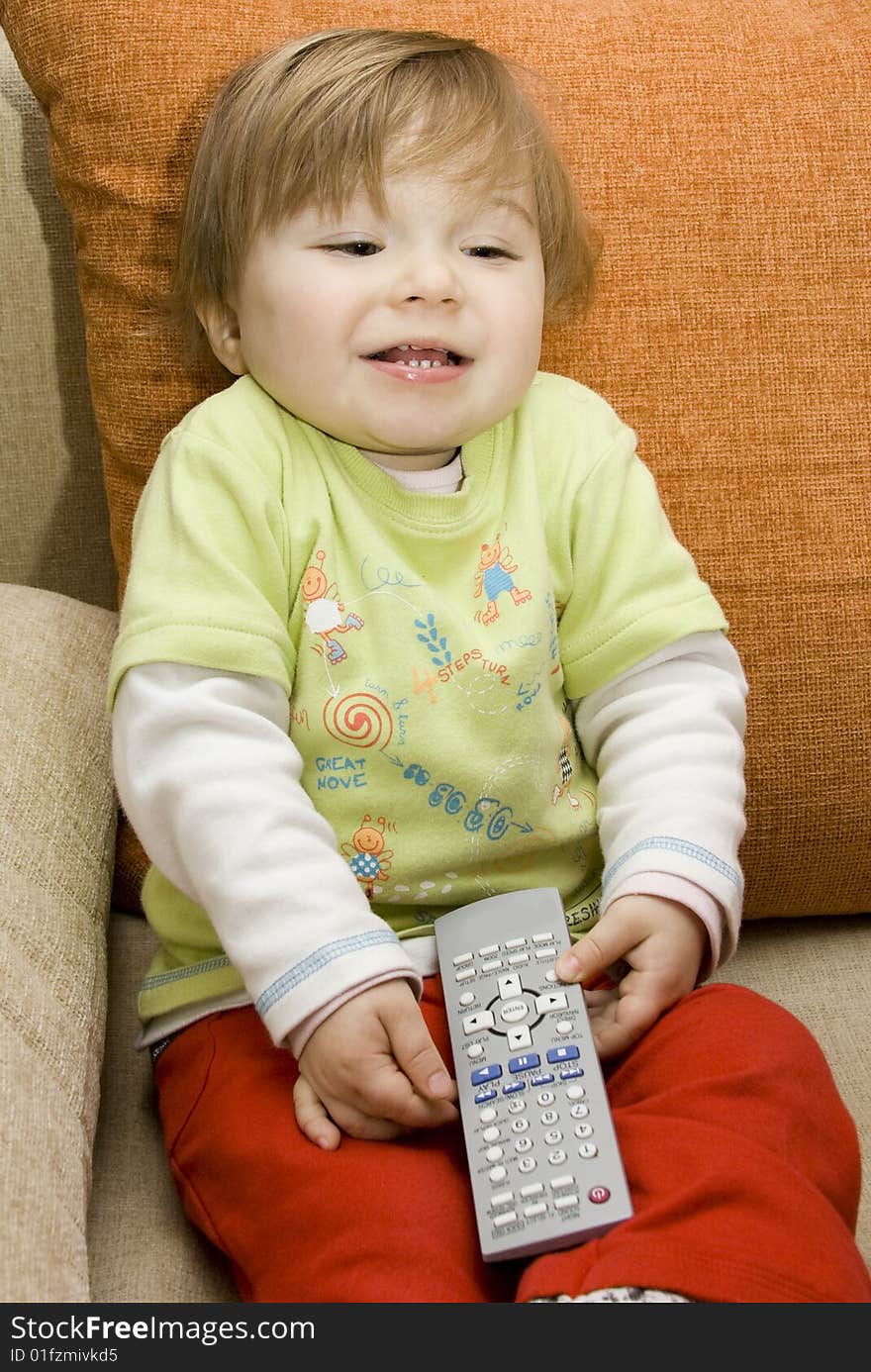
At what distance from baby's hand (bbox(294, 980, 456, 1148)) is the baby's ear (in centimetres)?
42

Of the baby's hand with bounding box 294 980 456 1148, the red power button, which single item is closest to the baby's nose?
the baby's hand with bounding box 294 980 456 1148

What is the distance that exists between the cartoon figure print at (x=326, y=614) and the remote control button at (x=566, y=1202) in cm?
34

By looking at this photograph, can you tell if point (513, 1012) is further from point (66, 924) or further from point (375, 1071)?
point (66, 924)

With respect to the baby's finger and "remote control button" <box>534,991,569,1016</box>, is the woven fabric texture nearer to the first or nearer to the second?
the baby's finger

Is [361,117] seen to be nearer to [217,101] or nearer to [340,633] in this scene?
[217,101]

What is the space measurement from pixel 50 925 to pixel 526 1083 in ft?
0.96

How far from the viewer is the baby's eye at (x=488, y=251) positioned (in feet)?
2.82

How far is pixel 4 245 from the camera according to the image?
1114 mm

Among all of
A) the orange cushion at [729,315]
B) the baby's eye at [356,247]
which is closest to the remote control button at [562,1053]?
the orange cushion at [729,315]

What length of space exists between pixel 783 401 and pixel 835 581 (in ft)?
0.44

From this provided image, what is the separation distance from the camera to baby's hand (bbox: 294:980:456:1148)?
75 centimetres

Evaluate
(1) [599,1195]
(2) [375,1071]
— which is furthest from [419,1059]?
(1) [599,1195]

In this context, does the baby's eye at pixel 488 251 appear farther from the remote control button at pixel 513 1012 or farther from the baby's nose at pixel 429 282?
the remote control button at pixel 513 1012

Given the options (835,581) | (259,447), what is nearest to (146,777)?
(259,447)
